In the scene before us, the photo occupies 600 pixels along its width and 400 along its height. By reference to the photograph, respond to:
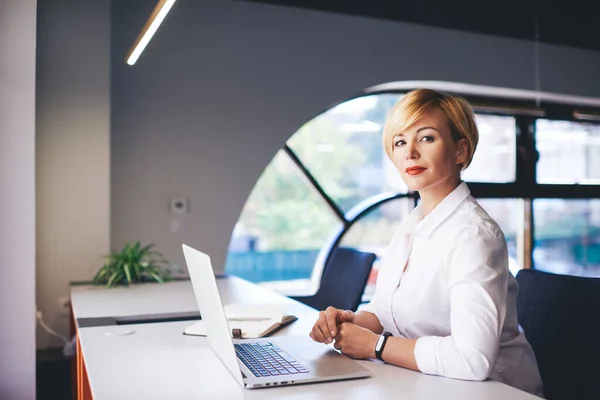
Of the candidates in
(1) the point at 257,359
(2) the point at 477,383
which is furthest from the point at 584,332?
(1) the point at 257,359

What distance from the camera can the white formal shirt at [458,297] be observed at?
1413mm

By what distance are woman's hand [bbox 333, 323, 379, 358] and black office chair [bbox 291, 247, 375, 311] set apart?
1137 millimetres

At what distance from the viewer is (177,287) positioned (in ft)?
10.7

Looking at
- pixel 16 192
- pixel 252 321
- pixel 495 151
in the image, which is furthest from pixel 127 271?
pixel 495 151

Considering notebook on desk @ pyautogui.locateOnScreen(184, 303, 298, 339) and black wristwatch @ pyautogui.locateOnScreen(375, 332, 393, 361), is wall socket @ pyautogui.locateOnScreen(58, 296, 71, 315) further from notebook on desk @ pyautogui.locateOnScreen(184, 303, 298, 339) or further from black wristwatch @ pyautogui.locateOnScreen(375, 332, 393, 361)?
black wristwatch @ pyautogui.locateOnScreen(375, 332, 393, 361)

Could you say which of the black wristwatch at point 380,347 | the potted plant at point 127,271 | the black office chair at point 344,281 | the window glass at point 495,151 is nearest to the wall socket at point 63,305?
the potted plant at point 127,271

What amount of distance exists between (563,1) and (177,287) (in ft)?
11.7

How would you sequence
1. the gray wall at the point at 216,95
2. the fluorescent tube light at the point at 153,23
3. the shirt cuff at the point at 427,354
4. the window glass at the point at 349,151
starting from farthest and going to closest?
the window glass at the point at 349,151
the gray wall at the point at 216,95
the fluorescent tube light at the point at 153,23
the shirt cuff at the point at 427,354

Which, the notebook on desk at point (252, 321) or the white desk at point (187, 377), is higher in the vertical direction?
the notebook on desk at point (252, 321)

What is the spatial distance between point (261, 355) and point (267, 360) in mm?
49

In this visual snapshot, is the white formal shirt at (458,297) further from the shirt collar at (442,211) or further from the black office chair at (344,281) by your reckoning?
the black office chair at (344,281)

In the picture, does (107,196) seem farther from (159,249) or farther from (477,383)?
(477,383)

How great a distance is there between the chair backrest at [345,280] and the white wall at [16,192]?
1.40 m

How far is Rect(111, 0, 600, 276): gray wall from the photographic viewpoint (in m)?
4.08
